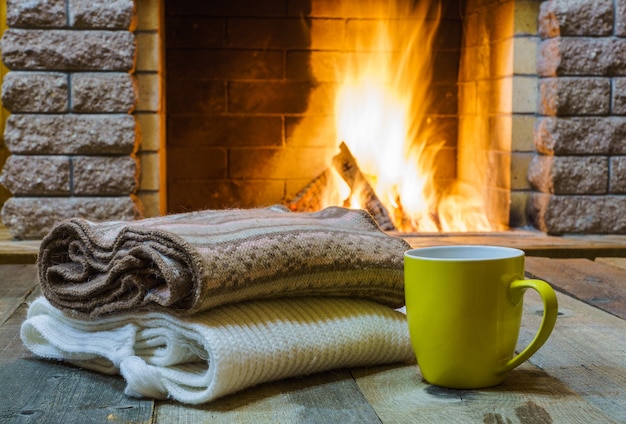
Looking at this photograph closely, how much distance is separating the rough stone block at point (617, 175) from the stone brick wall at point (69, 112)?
142cm

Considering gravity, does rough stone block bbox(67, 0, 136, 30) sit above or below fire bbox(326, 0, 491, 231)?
above

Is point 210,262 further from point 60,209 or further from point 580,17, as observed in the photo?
point 580,17

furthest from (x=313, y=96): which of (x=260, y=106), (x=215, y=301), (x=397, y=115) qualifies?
(x=215, y=301)

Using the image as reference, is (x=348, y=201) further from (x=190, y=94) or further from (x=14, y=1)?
(x=14, y=1)

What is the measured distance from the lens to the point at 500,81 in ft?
9.12

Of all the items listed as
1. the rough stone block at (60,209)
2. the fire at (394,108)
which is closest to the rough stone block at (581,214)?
the fire at (394,108)

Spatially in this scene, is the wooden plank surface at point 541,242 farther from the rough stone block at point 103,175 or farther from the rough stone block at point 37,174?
the rough stone block at point 37,174

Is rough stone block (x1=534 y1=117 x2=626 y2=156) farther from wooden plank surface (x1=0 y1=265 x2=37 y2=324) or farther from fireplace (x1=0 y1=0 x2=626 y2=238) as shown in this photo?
wooden plank surface (x1=0 y1=265 x2=37 y2=324)

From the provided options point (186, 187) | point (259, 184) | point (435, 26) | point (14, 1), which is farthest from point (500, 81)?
point (14, 1)

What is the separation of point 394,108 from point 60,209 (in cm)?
120

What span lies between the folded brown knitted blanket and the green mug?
12cm

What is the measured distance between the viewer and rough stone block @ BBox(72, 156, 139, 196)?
2.50 meters

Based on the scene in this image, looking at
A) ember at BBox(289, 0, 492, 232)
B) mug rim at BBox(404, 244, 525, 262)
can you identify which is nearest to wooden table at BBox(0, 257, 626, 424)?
mug rim at BBox(404, 244, 525, 262)

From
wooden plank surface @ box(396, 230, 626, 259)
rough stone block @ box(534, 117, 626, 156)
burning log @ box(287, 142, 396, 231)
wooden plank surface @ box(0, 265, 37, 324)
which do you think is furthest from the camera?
burning log @ box(287, 142, 396, 231)
